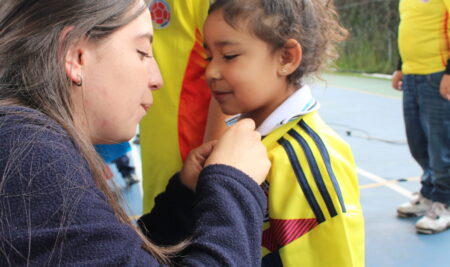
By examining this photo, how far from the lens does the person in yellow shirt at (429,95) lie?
9.01 ft

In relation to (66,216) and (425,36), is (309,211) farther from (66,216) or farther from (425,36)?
(425,36)

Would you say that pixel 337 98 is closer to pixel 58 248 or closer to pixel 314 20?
pixel 314 20

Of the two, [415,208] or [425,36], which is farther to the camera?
[415,208]

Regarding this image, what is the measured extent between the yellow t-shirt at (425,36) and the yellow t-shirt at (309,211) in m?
2.04

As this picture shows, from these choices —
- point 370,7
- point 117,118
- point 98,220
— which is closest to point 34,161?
point 98,220

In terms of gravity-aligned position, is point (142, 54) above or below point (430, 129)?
above

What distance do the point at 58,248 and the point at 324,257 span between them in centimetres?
65

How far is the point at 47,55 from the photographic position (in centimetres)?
76

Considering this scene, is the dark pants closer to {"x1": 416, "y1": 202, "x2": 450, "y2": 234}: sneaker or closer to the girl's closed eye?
{"x1": 416, "y1": 202, "x2": 450, "y2": 234}: sneaker

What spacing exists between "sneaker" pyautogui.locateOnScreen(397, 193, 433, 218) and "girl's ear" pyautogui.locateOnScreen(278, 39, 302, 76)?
2162 millimetres

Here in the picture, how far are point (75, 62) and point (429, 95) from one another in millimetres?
2546

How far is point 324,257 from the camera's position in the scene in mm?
1062

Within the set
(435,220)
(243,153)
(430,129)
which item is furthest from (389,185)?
(243,153)

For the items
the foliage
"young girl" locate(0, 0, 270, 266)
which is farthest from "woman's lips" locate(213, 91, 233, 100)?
the foliage
